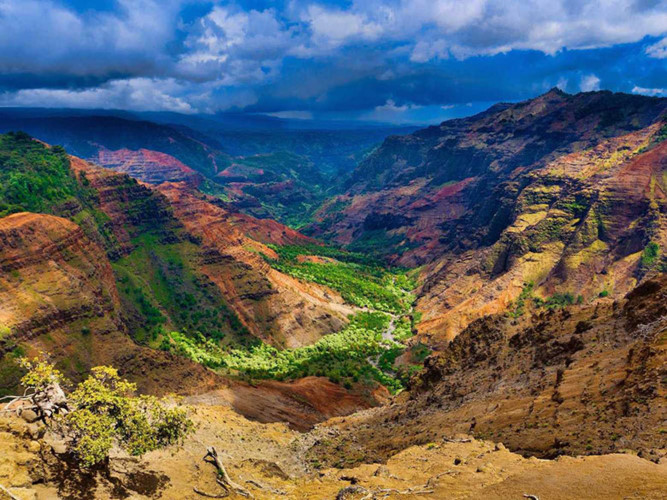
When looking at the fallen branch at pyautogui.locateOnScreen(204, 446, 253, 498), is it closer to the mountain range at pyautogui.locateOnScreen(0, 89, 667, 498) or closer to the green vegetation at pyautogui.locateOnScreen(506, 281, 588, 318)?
the mountain range at pyautogui.locateOnScreen(0, 89, 667, 498)

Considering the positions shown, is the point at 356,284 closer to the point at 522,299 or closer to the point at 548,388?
the point at 522,299

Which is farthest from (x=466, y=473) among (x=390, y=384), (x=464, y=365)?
(x=390, y=384)

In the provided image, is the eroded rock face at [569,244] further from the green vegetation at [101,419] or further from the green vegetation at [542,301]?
the green vegetation at [101,419]

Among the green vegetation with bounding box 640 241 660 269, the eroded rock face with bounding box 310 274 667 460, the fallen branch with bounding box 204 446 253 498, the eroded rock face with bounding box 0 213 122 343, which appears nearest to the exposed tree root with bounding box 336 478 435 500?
the fallen branch with bounding box 204 446 253 498

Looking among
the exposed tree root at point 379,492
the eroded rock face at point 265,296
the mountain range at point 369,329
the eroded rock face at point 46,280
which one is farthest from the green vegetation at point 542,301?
the exposed tree root at point 379,492

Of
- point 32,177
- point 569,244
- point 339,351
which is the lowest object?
point 339,351

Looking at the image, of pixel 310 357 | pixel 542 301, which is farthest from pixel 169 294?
pixel 542 301
